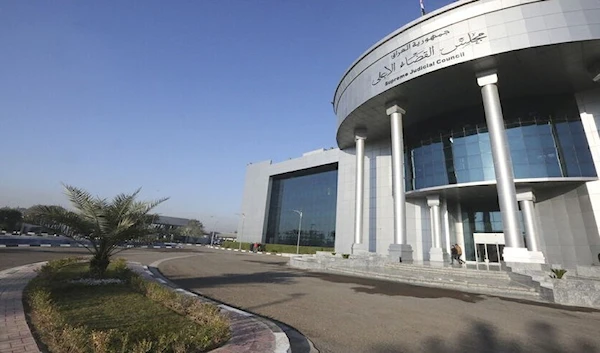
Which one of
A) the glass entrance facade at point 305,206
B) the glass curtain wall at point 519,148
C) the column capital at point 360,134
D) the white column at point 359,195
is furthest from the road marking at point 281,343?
the glass entrance facade at point 305,206

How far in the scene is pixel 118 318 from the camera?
6094 millimetres

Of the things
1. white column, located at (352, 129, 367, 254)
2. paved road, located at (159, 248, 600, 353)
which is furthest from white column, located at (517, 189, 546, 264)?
paved road, located at (159, 248, 600, 353)

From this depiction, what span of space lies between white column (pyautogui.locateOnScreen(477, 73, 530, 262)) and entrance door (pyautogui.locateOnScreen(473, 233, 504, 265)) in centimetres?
1228

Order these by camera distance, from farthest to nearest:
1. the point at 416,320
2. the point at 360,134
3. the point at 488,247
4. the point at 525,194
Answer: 1. the point at 360,134
2. the point at 488,247
3. the point at 525,194
4. the point at 416,320

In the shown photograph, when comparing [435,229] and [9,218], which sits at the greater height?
[435,229]

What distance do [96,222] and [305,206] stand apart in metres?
41.3

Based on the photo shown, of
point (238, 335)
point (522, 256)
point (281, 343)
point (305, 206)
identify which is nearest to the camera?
point (281, 343)

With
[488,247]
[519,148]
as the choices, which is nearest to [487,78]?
[519,148]

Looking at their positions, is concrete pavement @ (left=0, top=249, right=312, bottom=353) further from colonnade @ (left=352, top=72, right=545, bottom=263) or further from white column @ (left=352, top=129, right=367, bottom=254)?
white column @ (left=352, top=129, right=367, bottom=254)

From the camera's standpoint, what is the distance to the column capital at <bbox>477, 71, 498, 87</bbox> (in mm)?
21438

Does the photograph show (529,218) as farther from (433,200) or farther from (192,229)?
(192,229)

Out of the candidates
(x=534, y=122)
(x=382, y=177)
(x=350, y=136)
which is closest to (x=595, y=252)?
(x=534, y=122)

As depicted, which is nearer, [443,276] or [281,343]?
[281,343]

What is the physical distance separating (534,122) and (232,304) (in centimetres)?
2867
